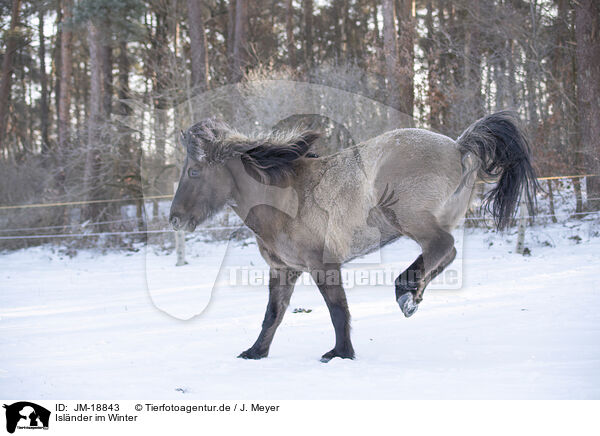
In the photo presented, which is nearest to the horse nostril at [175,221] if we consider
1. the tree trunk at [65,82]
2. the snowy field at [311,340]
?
the snowy field at [311,340]

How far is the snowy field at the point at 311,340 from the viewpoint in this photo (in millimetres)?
3195

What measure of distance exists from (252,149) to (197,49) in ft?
39.9

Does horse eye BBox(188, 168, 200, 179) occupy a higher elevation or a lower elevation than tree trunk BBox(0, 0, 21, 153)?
lower

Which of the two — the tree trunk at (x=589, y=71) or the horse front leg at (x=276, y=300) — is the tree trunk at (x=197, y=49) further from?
the horse front leg at (x=276, y=300)

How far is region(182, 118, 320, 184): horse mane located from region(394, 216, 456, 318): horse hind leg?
3.90ft

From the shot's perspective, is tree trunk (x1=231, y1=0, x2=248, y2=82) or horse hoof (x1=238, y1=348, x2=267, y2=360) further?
tree trunk (x1=231, y1=0, x2=248, y2=82)

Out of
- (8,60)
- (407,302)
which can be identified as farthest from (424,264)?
(8,60)

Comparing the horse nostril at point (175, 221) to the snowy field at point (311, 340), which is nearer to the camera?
the snowy field at point (311, 340)

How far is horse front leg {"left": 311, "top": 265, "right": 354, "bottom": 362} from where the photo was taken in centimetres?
383

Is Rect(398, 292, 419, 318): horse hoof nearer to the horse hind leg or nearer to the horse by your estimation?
the horse hind leg

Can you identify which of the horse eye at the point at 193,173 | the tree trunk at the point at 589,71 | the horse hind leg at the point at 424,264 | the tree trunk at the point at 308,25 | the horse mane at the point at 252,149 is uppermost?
the tree trunk at the point at 308,25

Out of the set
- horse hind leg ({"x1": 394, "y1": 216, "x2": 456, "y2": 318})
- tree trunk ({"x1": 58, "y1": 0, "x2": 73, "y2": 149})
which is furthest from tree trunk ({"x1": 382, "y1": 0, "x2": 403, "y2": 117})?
tree trunk ({"x1": 58, "y1": 0, "x2": 73, "y2": 149})

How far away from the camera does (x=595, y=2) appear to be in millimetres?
11594

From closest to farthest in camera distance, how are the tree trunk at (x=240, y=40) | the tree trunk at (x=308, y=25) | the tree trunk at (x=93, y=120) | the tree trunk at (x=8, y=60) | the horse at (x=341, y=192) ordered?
the horse at (x=341, y=192)
the tree trunk at (x=93, y=120)
the tree trunk at (x=240, y=40)
the tree trunk at (x=8, y=60)
the tree trunk at (x=308, y=25)
